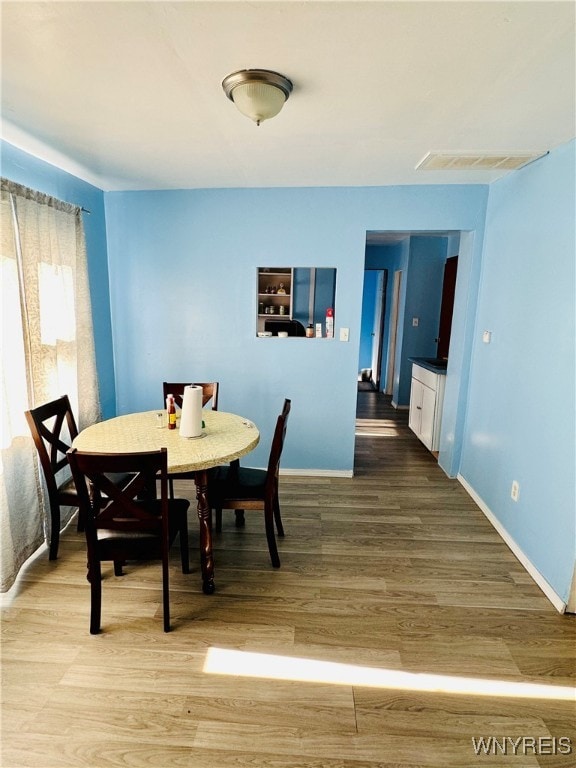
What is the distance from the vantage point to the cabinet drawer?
13.6 ft

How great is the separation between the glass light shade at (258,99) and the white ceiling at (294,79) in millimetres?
77

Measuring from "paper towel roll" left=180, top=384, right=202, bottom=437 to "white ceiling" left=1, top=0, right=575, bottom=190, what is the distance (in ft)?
4.56

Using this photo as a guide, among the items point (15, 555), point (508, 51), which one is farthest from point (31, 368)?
point (508, 51)

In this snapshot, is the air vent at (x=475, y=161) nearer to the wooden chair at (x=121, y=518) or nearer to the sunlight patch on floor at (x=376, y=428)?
the wooden chair at (x=121, y=518)

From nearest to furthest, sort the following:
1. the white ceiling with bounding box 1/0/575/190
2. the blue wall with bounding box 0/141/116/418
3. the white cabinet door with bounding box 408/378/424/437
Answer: the white ceiling with bounding box 1/0/575/190
the blue wall with bounding box 0/141/116/418
the white cabinet door with bounding box 408/378/424/437

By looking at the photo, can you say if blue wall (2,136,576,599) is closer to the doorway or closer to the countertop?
the countertop

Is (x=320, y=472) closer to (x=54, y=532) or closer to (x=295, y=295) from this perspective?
(x=54, y=532)

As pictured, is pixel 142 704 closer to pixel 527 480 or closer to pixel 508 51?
pixel 527 480

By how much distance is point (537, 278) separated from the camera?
240 centimetres

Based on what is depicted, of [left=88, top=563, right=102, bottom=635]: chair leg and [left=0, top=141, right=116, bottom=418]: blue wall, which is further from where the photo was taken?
[left=0, top=141, right=116, bottom=418]: blue wall

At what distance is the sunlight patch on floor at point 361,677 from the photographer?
1.62 metres

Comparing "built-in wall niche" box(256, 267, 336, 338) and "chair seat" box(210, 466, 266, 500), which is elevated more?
"built-in wall niche" box(256, 267, 336, 338)

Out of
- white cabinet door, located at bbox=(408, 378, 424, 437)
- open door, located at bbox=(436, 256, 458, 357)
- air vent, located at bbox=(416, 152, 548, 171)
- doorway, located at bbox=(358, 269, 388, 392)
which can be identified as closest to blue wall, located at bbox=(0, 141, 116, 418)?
air vent, located at bbox=(416, 152, 548, 171)

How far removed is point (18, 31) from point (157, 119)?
2.33ft
